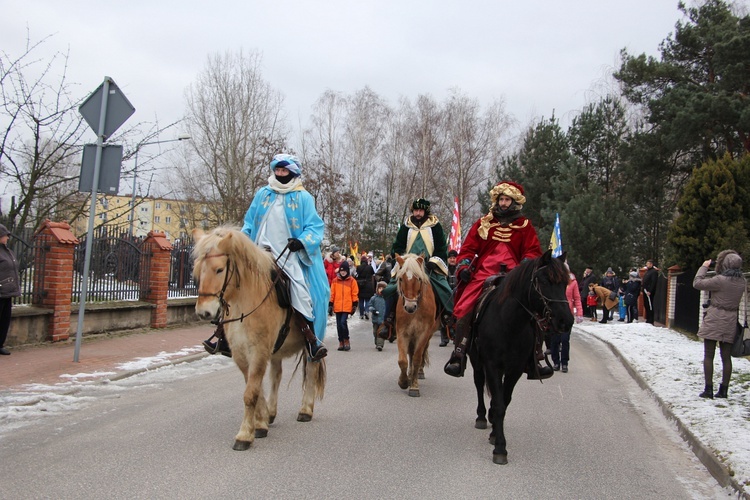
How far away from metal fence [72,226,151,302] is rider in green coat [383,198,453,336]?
6.24 metres

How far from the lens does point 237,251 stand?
5215 mm

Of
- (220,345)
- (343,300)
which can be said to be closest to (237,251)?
(220,345)

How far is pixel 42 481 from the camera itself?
4285 millimetres

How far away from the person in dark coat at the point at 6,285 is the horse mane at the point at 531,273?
765 cm

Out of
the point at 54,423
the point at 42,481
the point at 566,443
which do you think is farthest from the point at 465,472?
the point at 54,423

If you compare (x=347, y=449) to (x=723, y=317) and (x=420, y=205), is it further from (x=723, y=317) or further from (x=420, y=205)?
→ (x=723, y=317)

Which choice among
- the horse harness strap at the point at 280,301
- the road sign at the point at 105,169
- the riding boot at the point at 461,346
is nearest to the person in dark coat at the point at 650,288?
the riding boot at the point at 461,346

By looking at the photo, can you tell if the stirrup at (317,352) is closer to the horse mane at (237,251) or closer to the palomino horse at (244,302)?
the palomino horse at (244,302)

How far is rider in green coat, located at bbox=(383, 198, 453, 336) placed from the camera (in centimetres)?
884

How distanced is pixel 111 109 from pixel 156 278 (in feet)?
17.8

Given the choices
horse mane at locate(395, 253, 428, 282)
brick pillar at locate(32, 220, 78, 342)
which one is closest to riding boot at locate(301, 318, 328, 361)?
horse mane at locate(395, 253, 428, 282)

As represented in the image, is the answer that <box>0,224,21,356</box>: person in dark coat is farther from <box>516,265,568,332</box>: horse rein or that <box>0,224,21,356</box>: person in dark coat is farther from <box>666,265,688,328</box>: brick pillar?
<box>666,265,688,328</box>: brick pillar

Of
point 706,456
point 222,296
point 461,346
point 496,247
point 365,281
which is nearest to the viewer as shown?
point 222,296

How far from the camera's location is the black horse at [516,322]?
5.20 meters
